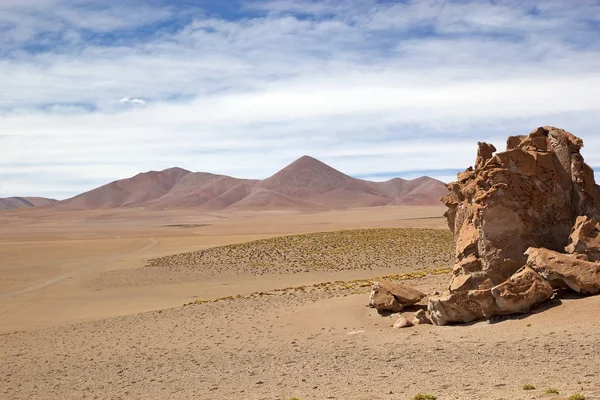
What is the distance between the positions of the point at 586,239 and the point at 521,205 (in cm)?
167

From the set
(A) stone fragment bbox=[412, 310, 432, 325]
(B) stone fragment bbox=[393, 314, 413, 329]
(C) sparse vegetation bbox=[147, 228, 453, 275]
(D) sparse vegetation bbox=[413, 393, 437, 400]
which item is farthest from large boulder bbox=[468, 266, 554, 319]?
(C) sparse vegetation bbox=[147, 228, 453, 275]

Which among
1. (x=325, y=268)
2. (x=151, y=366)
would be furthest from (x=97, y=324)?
(x=325, y=268)

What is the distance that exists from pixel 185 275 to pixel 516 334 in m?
30.5

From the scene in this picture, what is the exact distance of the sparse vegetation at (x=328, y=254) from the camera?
39906 mm

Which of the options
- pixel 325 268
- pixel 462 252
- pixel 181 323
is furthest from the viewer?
pixel 325 268

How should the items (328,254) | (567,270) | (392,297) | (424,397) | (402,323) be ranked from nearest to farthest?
(424,397), (567,270), (402,323), (392,297), (328,254)

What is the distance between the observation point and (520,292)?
13.8 meters

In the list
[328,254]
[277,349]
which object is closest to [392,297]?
[277,349]

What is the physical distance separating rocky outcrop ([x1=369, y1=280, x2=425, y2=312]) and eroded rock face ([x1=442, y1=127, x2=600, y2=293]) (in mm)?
2121

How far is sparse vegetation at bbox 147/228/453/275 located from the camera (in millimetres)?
39906

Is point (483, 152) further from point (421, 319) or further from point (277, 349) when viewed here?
point (277, 349)

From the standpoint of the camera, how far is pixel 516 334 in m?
12.8

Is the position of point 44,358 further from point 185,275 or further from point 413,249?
point 413,249

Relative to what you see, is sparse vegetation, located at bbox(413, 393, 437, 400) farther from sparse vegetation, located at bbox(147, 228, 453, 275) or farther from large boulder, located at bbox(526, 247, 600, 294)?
sparse vegetation, located at bbox(147, 228, 453, 275)
